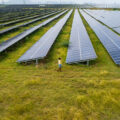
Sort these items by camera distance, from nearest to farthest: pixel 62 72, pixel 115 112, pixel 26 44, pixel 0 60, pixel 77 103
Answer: pixel 115 112, pixel 77 103, pixel 62 72, pixel 0 60, pixel 26 44

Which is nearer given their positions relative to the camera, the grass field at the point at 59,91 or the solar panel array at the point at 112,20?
the grass field at the point at 59,91

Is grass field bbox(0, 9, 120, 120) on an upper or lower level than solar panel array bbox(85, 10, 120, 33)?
lower

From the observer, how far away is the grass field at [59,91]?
8.53 metres

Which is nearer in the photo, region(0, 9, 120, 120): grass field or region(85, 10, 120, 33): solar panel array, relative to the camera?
region(0, 9, 120, 120): grass field

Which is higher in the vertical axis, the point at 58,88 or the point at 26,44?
the point at 26,44

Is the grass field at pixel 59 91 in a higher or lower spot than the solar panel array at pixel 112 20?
lower

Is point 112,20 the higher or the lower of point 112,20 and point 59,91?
the higher

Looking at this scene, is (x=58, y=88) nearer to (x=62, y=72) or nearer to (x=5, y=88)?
(x=62, y=72)

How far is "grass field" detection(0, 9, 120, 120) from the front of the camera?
8531 mm

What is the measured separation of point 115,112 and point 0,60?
1473 centimetres

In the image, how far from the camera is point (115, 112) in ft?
27.9

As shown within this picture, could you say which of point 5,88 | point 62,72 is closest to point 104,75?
point 62,72

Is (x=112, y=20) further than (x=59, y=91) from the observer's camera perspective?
Yes

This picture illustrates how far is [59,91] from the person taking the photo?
10.8m
